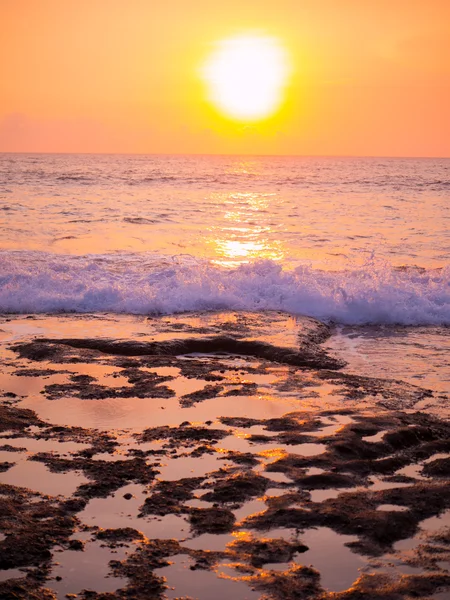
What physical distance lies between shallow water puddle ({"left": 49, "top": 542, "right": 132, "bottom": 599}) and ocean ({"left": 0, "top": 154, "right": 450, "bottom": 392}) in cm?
439

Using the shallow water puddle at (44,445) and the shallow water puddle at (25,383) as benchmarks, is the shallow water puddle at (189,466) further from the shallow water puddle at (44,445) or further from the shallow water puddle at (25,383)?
the shallow water puddle at (25,383)

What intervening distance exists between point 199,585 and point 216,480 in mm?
1188

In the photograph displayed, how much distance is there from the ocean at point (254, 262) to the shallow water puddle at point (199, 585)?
418 cm

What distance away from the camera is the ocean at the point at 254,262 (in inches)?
422

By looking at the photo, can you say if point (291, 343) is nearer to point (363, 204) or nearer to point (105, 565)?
point (105, 565)

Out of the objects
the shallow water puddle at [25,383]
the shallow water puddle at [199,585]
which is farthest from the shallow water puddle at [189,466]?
the shallow water puddle at [25,383]

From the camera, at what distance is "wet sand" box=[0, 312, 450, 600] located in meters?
3.56

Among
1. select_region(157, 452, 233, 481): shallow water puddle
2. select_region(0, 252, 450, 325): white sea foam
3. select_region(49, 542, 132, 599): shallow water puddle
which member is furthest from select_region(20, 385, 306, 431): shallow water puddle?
select_region(0, 252, 450, 325): white sea foam

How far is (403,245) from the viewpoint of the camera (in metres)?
17.8

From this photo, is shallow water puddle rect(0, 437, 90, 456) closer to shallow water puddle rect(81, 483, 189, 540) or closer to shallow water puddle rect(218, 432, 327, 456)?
shallow water puddle rect(81, 483, 189, 540)

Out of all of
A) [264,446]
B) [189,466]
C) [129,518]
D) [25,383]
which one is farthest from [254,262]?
[129,518]

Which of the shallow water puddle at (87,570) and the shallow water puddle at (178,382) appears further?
the shallow water puddle at (178,382)

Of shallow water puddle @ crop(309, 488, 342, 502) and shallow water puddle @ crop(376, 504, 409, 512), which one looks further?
shallow water puddle @ crop(309, 488, 342, 502)

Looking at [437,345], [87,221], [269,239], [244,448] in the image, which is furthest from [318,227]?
[244,448]
